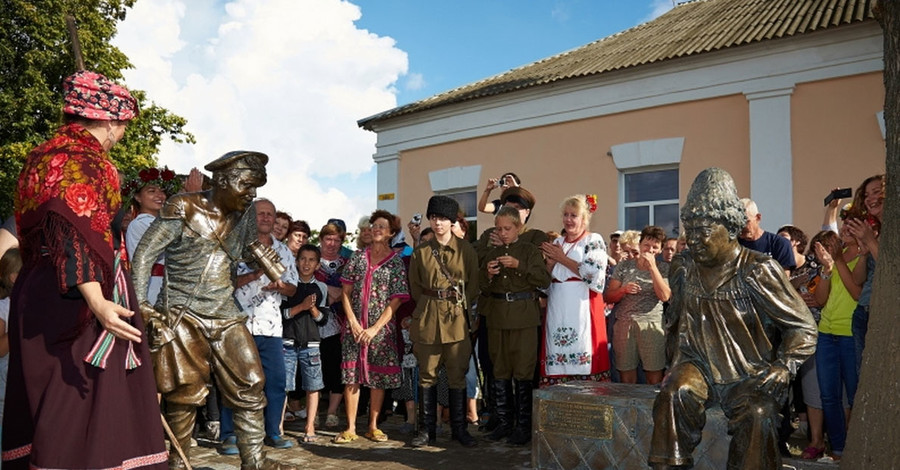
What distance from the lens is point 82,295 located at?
3.07m

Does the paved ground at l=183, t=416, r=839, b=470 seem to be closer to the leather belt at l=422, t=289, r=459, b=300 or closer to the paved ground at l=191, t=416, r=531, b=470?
the paved ground at l=191, t=416, r=531, b=470

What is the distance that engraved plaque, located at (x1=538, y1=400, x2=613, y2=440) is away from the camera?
4734 millimetres

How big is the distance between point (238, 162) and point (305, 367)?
105 inches

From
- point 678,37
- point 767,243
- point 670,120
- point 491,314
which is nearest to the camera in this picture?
point 767,243

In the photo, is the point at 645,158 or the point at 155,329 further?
the point at 645,158

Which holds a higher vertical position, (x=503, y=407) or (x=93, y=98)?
(x=93, y=98)

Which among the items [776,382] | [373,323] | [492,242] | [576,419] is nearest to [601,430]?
[576,419]

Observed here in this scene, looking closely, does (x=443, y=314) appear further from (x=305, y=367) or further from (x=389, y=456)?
(x=305, y=367)

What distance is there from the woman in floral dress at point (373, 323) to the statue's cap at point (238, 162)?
2.03 meters

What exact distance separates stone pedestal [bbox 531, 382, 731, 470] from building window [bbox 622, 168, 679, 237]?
23.9 feet

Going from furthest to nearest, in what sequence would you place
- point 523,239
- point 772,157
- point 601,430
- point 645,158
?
1. point 645,158
2. point 772,157
3. point 523,239
4. point 601,430

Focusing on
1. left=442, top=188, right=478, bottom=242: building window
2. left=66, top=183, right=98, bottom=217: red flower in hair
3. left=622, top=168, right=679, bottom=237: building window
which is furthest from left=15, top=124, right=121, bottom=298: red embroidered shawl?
left=442, top=188, right=478, bottom=242: building window

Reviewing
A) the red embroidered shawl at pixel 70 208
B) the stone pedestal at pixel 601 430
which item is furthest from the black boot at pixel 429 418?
the red embroidered shawl at pixel 70 208

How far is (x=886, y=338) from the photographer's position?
3584 mm
